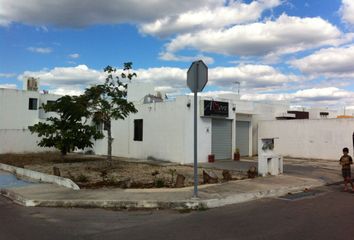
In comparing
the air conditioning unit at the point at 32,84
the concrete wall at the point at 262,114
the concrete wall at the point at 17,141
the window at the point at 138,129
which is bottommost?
the concrete wall at the point at 17,141

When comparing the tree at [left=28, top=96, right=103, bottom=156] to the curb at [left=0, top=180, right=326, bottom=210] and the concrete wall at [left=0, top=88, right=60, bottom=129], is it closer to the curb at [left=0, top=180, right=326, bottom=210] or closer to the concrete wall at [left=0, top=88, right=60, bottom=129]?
the curb at [left=0, top=180, right=326, bottom=210]

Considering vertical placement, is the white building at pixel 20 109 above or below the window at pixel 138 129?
above

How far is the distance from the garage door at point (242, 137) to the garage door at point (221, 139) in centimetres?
204

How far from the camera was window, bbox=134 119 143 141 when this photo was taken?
27.1m

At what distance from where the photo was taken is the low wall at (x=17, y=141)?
106 ft

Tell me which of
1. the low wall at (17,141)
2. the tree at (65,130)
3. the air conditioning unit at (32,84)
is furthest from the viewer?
the air conditioning unit at (32,84)

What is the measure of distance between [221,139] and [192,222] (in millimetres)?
17296

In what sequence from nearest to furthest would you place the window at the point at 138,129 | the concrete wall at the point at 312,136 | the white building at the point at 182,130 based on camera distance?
the white building at the point at 182,130, the concrete wall at the point at 312,136, the window at the point at 138,129

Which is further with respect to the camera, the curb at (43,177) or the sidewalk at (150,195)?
the curb at (43,177)

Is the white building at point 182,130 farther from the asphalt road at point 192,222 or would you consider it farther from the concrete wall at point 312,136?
the asphalt road at point 192,222

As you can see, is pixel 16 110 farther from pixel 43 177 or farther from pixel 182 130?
pixel 43 177

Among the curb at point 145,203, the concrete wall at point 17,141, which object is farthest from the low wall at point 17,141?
the curb at point 145,203

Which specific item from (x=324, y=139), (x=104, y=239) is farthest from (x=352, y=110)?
(x=104, y=239)

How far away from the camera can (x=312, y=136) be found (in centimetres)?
2809
